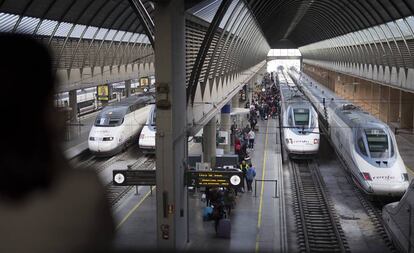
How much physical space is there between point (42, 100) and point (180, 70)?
1324cm

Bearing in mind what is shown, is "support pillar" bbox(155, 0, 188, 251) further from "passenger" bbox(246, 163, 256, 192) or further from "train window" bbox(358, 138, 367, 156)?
"train window" bbox(358, 138, 367, 156)

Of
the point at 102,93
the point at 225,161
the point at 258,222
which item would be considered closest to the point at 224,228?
the point at 258,222

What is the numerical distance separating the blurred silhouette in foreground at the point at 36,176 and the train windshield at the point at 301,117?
95.0 feet

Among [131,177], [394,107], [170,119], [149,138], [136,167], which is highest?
[170,119]

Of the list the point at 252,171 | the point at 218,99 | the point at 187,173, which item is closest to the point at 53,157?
the point at 187,173

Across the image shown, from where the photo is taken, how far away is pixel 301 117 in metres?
29.8

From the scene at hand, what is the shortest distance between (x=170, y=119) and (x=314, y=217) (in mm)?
8827

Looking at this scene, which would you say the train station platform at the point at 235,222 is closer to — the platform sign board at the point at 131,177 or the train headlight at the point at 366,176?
the platform sign board at the point at 131,177

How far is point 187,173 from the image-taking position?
50.3ft

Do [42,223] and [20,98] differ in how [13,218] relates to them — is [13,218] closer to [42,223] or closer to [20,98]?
[42,223]

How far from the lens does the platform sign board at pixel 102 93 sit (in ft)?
129

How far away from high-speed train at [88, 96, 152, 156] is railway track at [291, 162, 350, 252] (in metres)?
10.2

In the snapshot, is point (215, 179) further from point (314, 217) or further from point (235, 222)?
point (314, 217)

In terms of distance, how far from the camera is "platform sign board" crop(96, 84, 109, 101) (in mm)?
39378
